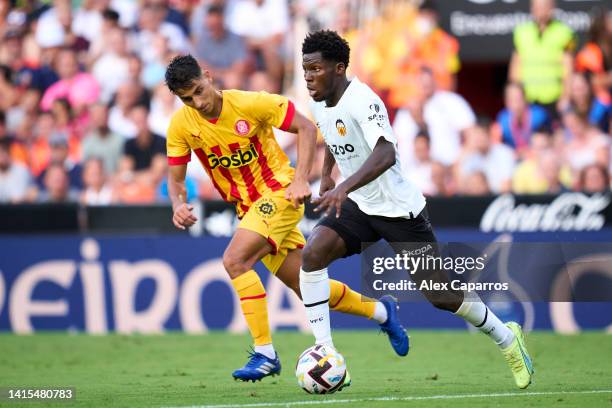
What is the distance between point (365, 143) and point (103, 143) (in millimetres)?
8910

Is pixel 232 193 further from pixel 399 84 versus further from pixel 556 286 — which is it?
pixel 399 84

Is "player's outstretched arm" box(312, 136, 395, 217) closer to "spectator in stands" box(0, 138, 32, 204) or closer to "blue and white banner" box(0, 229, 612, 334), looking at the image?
"blue and white banner" box(0, 229, 612, 334)

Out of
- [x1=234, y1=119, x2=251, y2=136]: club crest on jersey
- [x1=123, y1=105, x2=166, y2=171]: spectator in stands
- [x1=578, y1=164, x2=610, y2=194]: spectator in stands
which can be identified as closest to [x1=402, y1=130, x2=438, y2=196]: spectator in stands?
[x1=578, y1=164, x2=610, y2=194]: spectator in stands

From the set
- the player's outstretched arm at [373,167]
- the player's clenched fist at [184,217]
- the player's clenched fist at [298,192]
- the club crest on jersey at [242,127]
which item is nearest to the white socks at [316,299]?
the player's clenched fist at [298,192]

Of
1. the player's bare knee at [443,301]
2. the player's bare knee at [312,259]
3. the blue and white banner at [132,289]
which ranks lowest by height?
the blue and white banner at [132,289]

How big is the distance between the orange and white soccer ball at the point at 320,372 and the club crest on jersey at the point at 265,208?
1234 mm

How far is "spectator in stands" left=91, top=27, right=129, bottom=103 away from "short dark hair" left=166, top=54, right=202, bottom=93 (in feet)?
29.5

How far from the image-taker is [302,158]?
26.6ft

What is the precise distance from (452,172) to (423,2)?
275cm

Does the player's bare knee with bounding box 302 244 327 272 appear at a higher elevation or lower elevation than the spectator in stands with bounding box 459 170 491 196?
higher

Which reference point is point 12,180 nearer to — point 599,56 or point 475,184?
point 475,184

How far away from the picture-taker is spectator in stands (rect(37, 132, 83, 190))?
15.6 meters

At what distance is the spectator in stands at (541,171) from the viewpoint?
14312 mm

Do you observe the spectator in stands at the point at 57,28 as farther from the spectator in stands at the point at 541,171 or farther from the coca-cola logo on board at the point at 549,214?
the coca-cola logo on board at the point at 549,214
